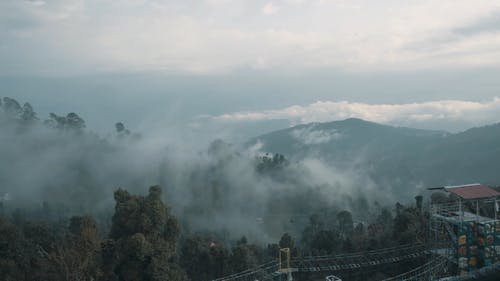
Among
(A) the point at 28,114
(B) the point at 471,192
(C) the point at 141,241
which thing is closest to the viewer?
(C) the point at 141,241

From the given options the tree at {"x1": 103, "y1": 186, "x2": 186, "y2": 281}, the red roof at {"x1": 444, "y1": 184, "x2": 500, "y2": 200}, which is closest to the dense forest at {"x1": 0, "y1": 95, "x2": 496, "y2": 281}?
the tree at {"x1": 103, "y1": 186, "x2": 186, "y2": 281}

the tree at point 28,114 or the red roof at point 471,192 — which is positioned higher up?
the tree at point 28,114

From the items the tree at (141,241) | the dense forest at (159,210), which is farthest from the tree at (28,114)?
the tree at (141,241)

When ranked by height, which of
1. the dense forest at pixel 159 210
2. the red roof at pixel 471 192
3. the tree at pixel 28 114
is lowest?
the dense forest at pixel 159 210

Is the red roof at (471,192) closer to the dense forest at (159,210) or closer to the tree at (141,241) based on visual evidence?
the dense forest at (159,210)

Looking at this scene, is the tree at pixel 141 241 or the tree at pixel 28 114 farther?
the tree at pixel 28 114

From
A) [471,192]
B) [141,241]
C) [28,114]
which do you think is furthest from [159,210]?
[28,114]

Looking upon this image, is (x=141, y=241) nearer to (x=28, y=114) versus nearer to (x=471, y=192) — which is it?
(x=471, y=192)

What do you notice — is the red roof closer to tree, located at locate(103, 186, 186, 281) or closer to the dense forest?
the dense forest

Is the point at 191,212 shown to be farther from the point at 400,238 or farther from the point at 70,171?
the point at 400,238
